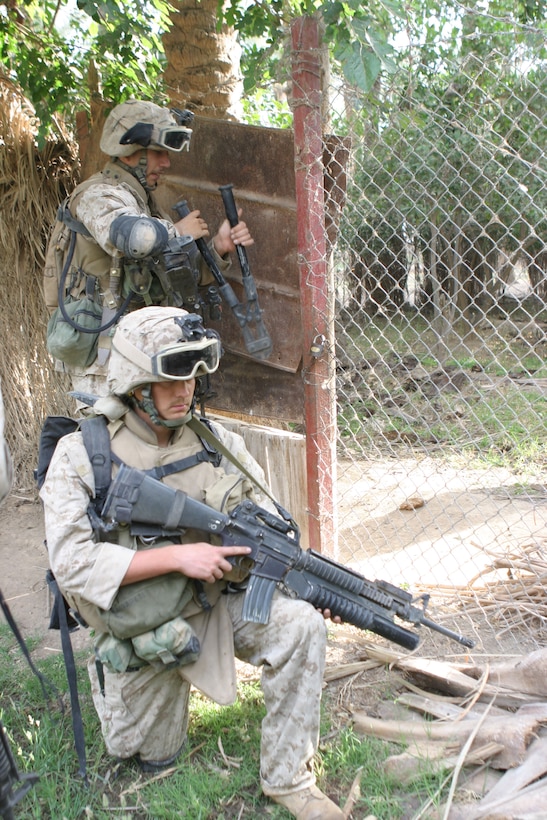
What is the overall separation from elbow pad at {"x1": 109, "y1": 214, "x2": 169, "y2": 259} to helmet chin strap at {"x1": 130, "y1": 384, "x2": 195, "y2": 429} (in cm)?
88

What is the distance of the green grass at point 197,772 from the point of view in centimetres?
217

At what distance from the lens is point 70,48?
4.44m

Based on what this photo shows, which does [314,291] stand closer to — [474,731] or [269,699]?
[269,699]

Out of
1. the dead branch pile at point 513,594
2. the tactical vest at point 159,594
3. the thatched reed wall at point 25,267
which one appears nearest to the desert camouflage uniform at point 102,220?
the tactical vest at point 159,594

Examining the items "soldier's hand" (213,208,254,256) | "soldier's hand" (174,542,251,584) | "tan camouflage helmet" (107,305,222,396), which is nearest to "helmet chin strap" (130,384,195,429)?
"tan camouflage helmet" (107,305,222,396)

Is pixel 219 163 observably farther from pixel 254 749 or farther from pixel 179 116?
pixel 254 749

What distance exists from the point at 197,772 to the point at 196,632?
477 mm

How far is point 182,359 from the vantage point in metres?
2.13

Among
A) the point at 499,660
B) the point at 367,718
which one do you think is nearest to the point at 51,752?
the point at 367,718

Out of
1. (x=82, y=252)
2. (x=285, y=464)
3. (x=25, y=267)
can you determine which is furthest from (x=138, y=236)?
(x=25, y=267)

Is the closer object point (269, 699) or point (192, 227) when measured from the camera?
point (269, 699)

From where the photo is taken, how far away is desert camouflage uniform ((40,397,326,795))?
2113mm

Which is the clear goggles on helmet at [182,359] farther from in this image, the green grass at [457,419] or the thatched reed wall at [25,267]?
the thatched reed wall at [25,267]

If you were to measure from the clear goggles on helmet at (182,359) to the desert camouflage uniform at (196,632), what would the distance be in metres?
0.28
